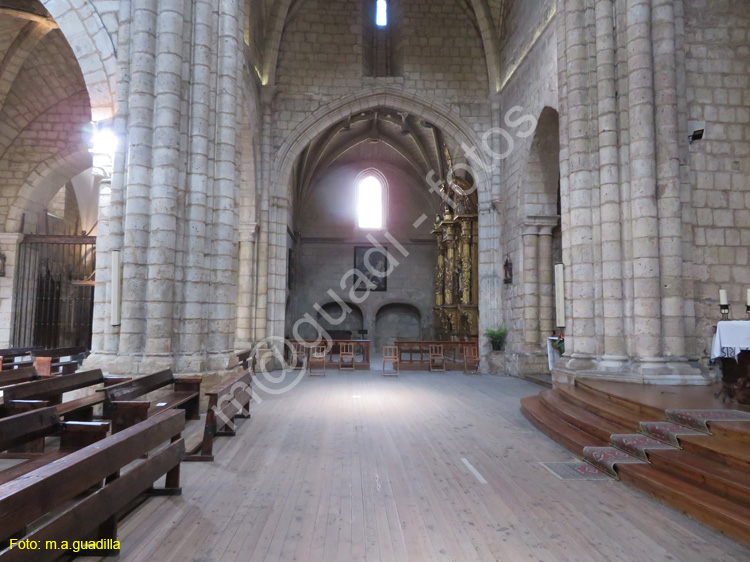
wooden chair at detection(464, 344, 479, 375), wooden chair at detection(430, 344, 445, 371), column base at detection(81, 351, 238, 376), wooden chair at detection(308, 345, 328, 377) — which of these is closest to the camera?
column base at detection(81, 351, 238, 376)

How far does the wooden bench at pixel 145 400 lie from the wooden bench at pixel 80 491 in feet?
2.78

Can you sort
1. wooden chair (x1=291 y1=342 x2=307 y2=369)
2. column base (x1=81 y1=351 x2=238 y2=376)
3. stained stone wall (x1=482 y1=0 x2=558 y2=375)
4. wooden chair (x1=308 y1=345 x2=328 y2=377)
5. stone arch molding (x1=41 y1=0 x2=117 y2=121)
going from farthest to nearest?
wooden chair (x1=291 y1=342 x2=307 y2=369) < wooden chair (x1=308 y1=345 x2=328 y2=377) < stained stone wall (x1=482 y1=0 x2=558 y2=375) < stone arch molding (x1=41 y1=0 x2=117 y2=121) < column base (x1=81 y1=351 x2=238 y2=376)

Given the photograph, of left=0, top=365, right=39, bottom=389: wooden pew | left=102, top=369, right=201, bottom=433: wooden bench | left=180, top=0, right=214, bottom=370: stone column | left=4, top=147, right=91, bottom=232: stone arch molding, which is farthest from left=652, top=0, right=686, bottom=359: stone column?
left=4, top=147, right=91, bottom=232: stone arch molding

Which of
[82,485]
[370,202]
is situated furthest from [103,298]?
[370,202]

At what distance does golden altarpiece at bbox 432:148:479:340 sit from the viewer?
14.2 meters

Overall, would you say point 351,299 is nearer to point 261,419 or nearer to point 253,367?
point 253,367

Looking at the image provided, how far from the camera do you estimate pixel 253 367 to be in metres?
12.2

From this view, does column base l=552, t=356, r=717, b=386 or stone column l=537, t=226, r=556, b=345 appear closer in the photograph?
column base l=552, t=356, r=717, b=386

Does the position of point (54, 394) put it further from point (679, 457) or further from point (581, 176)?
point (581, 176)

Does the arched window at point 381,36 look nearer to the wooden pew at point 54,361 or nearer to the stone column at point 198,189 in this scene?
the stone column at point 198,189

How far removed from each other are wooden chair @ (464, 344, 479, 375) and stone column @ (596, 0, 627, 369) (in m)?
5.45

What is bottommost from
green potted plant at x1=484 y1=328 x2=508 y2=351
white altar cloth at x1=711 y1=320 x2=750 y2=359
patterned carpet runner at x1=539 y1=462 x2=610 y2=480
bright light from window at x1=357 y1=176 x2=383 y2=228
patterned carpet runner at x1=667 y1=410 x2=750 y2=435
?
patterned carpet runner at x1=539 y1=462 x2=610 y2=480

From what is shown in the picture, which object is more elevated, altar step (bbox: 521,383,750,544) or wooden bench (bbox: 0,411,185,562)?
wooden bench (bbox: 0,411,185,562)

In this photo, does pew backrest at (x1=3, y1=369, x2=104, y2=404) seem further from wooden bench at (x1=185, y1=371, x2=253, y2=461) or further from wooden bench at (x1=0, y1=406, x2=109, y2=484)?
wooden bench at (x1=185, y1=371, x2=253, y2=461)
